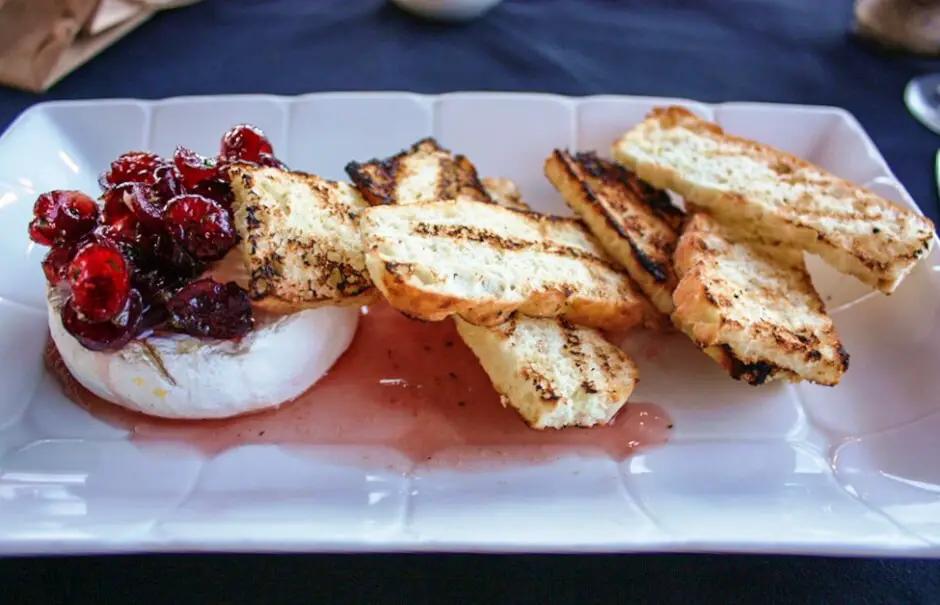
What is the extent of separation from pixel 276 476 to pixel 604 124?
1723 mm

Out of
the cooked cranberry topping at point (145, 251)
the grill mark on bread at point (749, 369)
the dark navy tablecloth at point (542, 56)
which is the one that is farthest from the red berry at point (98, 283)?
the dark navy tablecloth at point (542, 56)

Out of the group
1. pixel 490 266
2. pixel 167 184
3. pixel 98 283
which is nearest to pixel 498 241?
pixel 490 266

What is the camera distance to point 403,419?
6.68 ft

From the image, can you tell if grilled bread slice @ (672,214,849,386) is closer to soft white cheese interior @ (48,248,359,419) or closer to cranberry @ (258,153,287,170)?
soft white cheese interior @ (48,248,359,419)

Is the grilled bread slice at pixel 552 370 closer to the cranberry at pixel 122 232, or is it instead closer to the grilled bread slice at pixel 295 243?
the grilled bread slice at pixel 295 243

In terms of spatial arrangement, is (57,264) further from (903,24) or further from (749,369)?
(903,24)

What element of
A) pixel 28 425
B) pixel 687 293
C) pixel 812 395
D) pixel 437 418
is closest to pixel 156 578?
pixel 28 425

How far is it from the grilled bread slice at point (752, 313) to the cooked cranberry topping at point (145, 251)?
1.16m

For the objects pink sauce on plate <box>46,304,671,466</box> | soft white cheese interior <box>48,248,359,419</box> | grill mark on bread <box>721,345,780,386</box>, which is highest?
grill mark on bread <box>721,345,780,386</box>

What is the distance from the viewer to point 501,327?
194 cm

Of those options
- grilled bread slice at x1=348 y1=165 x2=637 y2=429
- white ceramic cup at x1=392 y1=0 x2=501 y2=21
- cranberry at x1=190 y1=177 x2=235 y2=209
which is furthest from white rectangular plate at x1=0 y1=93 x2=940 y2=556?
white ceramic cup at x1=392 y1=0 x2=501 y2=21

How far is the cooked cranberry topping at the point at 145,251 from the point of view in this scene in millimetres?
1745

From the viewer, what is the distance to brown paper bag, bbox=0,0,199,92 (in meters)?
3.13

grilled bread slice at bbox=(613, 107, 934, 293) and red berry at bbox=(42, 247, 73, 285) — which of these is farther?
grilled bread slice at bbox=(613, 107, 934, 293)
